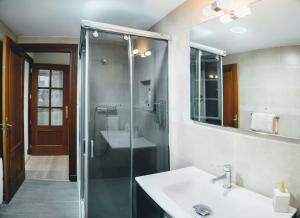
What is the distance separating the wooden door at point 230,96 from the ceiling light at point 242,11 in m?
0.32

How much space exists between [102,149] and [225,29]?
1.51 meters

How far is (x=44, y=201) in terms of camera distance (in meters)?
2.59

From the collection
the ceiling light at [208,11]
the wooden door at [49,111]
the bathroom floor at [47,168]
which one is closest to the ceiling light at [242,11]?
the ceiling light at [208,11]

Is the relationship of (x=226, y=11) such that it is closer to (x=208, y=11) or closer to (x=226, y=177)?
(x=208, y=11)

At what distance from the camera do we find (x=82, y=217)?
2.17m

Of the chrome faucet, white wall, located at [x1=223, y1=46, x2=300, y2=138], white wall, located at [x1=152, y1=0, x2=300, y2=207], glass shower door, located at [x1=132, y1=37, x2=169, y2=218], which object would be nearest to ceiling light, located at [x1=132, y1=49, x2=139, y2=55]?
glass shower door, located at [x1=132, y1=37, x2=169, y2=218]

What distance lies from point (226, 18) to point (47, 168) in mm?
3797

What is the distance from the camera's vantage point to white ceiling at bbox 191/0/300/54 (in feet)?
3.56

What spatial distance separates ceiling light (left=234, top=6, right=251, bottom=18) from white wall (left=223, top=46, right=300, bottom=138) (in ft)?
0.81

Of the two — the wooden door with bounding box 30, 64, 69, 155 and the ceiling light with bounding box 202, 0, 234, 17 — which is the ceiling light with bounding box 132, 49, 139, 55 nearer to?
the ceiling light with bounding box 202, 0, 234, 17

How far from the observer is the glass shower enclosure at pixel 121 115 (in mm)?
1956

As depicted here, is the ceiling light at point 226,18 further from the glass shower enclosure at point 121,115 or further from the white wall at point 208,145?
the glass shower enclosure at point 121,115

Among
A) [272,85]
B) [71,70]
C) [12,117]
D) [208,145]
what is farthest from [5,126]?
[272,85]

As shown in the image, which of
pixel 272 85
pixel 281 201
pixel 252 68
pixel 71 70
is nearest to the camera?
pixel 281 201
